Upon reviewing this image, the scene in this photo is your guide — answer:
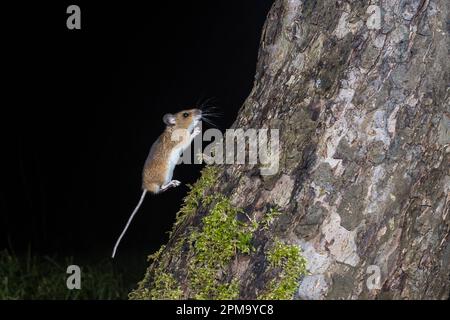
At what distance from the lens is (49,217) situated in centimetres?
750

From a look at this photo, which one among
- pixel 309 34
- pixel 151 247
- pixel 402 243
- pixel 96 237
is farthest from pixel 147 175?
pixel 96 237

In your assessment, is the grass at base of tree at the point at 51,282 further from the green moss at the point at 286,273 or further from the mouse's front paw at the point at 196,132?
the green moss at the point at 286,273

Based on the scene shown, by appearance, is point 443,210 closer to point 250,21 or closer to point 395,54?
point 395,54

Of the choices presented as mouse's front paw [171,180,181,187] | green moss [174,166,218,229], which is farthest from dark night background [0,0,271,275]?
green moss [174,166,218,229]

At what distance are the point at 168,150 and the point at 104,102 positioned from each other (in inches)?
177

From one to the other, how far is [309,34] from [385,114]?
1.31 feet

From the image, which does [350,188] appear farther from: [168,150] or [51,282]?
[51,282]

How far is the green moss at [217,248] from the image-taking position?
1877mm

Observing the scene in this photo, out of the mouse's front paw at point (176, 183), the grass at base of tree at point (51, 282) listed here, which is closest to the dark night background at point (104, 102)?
the grass at base of tree at point (51, 282)

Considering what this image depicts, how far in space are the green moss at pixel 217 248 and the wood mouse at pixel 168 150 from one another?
1.14 meters

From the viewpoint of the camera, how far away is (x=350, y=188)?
1.85m

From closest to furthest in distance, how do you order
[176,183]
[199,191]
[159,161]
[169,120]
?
[199,191]
[176,183]
[159,161]
[169,120]

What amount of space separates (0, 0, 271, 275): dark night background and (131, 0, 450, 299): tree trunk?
5052 millimetres

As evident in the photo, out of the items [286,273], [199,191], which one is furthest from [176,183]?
[286,273]
